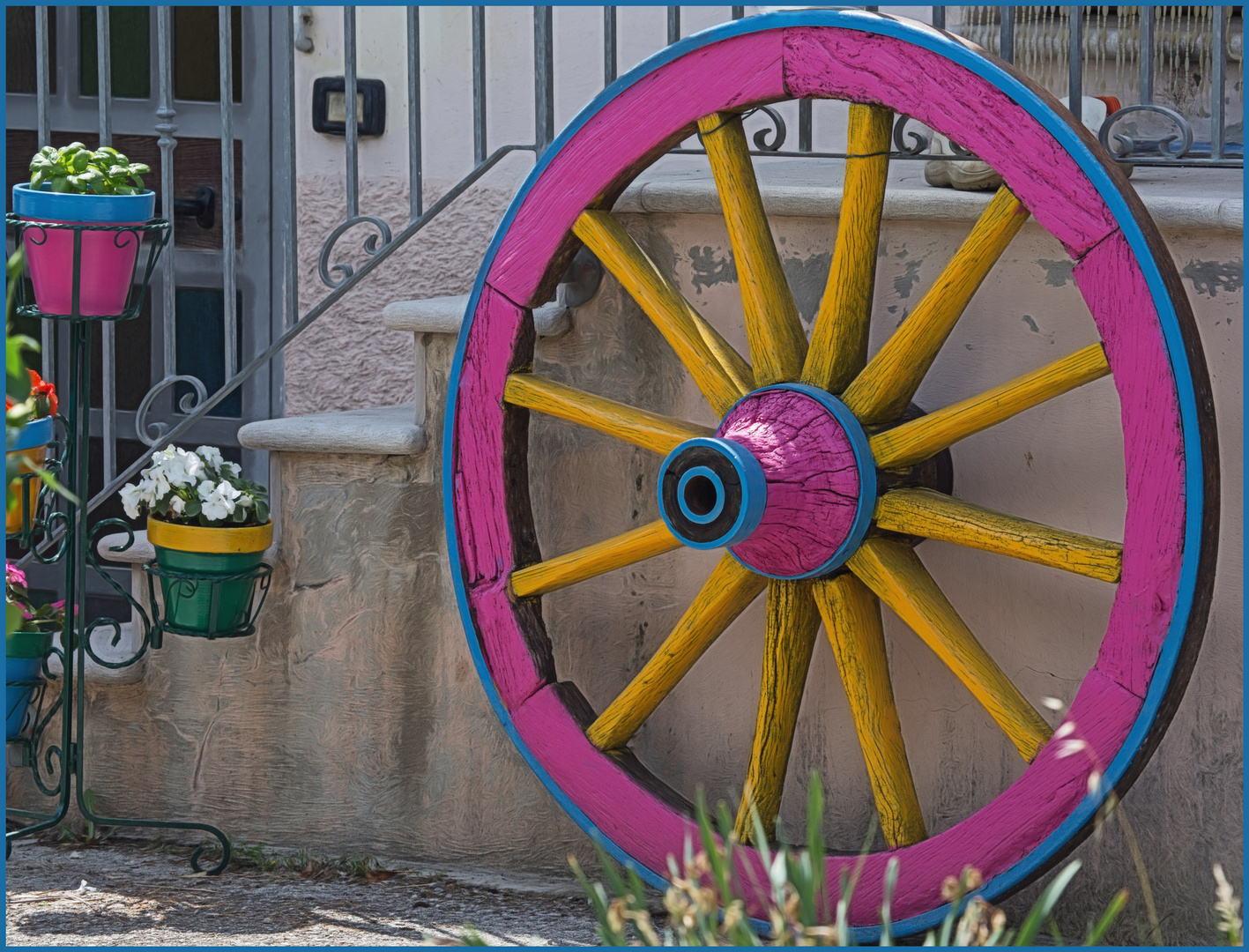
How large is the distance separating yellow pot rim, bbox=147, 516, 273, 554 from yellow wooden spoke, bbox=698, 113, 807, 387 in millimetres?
923

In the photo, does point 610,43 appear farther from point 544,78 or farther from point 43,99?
point 43,99

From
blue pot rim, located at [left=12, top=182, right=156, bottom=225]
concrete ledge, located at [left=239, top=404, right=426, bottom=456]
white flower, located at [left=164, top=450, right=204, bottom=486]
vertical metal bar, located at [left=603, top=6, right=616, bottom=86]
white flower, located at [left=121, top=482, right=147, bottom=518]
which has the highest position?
vertical metal bar, located at [left=603, top=6, right=616, bottom=86]

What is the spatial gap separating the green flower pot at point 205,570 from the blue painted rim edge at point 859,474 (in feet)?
3.30

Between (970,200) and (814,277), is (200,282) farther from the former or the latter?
(970,200)

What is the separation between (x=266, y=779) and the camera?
2.56 metres

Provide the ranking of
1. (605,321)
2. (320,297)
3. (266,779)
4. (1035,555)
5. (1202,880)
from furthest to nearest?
(320,297)
(266,779)
(605,321)
(1202,880)
(1035,555)

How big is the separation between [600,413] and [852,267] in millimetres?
441

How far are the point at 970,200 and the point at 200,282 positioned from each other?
1917 mm

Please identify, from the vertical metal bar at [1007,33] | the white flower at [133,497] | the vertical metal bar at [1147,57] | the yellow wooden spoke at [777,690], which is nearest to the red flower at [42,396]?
the white flower at [133,497]

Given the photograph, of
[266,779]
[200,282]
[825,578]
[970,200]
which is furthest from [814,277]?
[200,282]

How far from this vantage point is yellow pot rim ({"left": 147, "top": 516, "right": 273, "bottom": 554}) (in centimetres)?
237

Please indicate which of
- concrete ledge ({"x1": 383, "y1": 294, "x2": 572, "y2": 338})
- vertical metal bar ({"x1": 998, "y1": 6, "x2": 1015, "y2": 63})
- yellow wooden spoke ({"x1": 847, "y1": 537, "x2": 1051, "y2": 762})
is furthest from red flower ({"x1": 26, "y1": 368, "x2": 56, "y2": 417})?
vertical metal bar ({"x1": 998, "y1": 6, "x2": 1015, "y2": 63})

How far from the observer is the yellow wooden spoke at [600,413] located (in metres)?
2.07

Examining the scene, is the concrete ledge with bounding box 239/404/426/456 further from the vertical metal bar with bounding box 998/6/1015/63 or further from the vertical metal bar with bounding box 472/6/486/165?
the vertical metal bar with bounding box 998/6/1015/63
